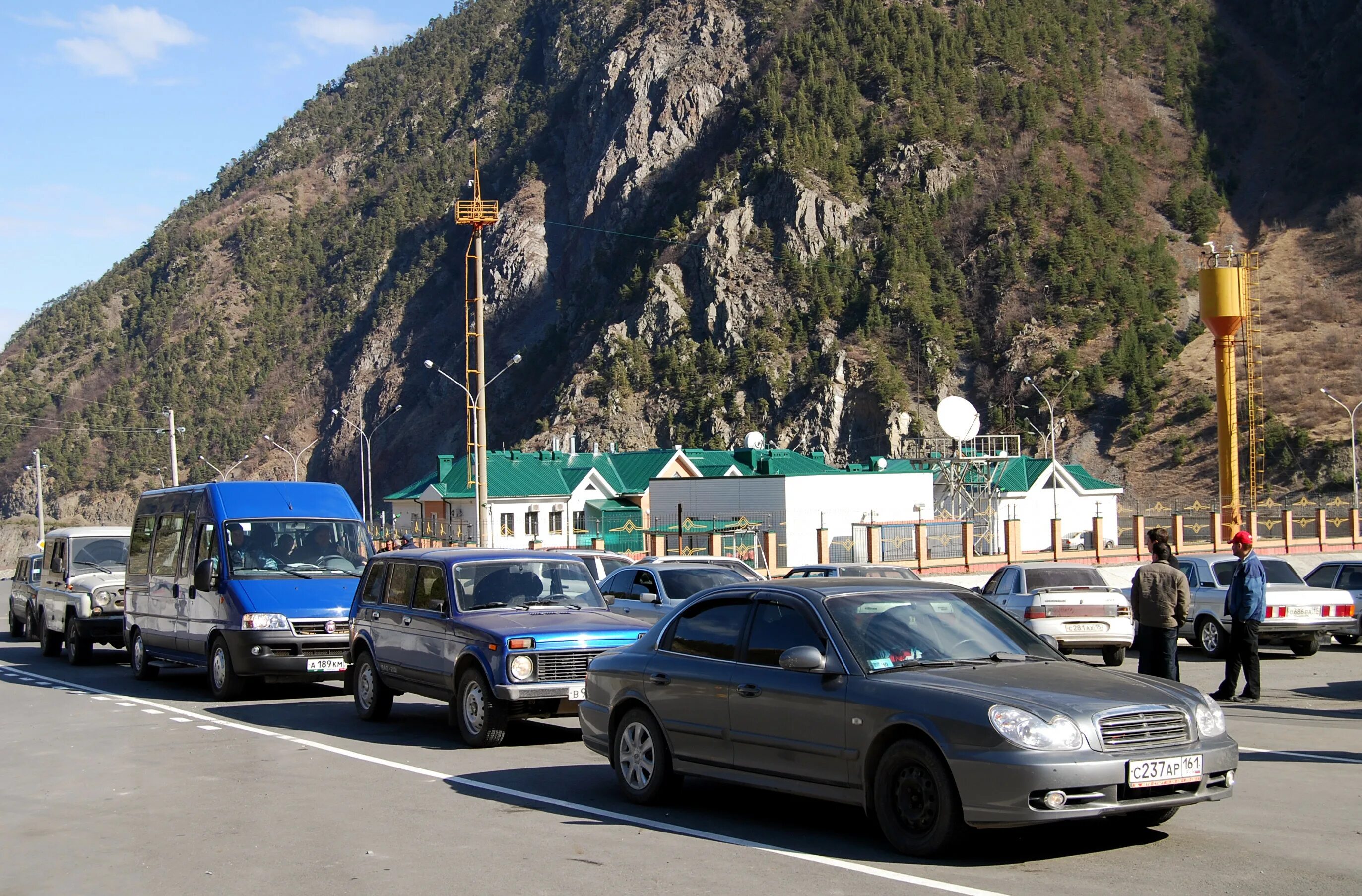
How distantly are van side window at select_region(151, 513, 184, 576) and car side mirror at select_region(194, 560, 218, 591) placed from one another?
1.66 metres

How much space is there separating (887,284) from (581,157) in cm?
4721

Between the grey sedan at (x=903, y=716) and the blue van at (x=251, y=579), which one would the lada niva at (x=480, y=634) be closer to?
the blue van at (x=251, y=579)

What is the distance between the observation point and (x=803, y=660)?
26.1ft

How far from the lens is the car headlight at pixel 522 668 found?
11.8m

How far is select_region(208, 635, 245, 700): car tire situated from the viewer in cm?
1622

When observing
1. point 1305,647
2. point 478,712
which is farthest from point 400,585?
point 1305,647

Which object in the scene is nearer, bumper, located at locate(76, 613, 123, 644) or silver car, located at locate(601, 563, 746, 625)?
silver car, located at locate(601, 563, 746, 625)

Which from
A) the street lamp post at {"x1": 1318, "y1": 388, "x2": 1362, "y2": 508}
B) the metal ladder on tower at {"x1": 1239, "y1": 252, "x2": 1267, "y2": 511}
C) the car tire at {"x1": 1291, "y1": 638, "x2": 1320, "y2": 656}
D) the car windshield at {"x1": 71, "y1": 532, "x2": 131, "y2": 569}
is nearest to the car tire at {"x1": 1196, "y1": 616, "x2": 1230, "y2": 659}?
the car tire at {"x1": 1291, "y1": 638, "x2": 1320, "y2": 656}

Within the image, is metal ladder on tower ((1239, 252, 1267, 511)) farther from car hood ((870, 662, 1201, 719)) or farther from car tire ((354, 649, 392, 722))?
car hood ((870, 662, 1201, 719))

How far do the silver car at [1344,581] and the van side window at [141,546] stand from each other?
17.9 metres

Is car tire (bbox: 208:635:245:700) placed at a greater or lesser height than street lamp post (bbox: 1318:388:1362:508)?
lesser

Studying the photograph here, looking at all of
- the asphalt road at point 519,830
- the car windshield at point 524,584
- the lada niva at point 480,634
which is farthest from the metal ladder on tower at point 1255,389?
the asphalt road at point 519,830

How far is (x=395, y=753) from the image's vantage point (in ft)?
39.5

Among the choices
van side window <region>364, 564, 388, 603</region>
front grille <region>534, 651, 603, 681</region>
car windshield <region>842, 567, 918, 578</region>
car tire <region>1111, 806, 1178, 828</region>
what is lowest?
car tire <region>1111, 806, 1178, 828</region>
